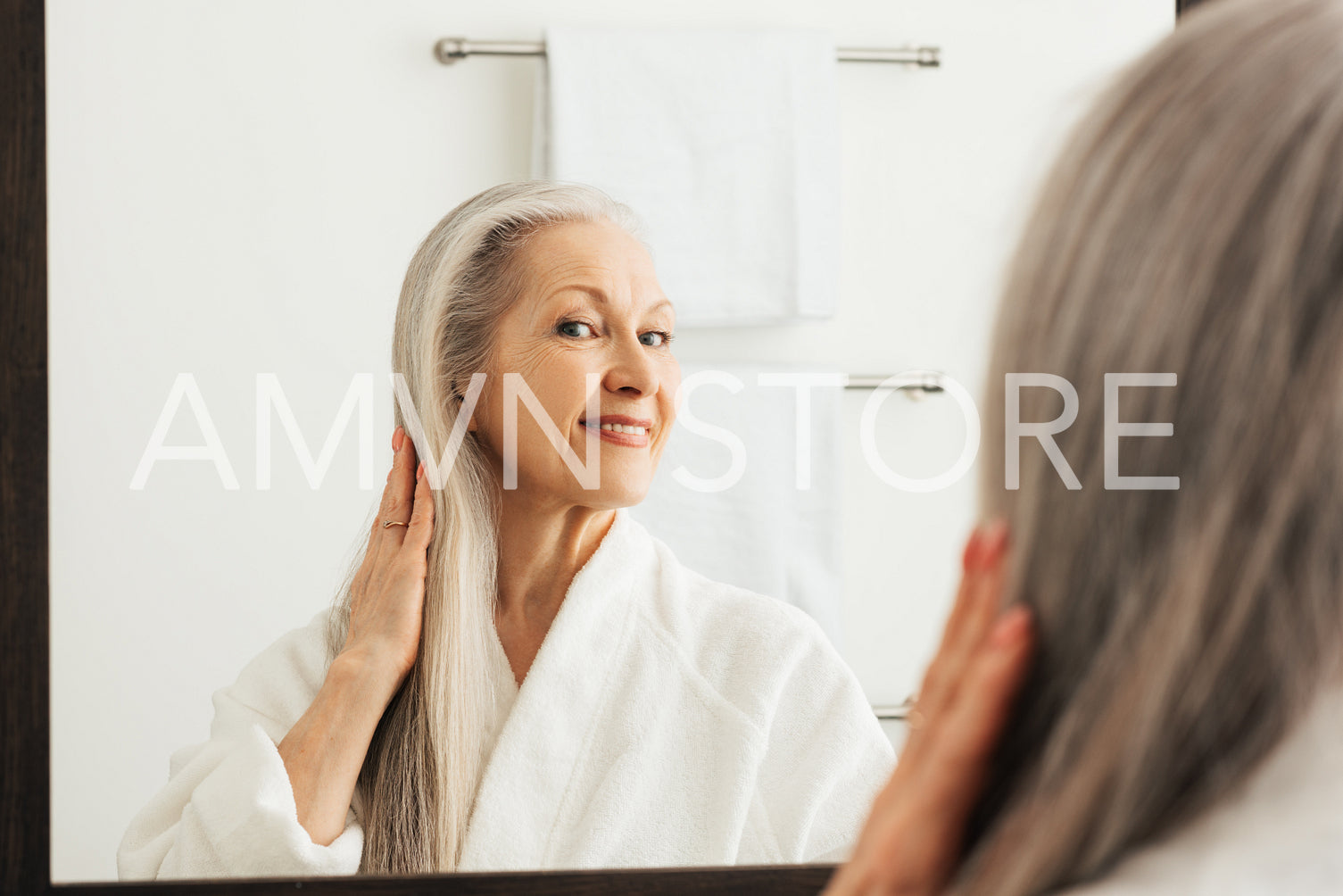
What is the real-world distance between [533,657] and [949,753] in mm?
495

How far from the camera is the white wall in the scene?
79 centimetres

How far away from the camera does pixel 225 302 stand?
2.60 ft

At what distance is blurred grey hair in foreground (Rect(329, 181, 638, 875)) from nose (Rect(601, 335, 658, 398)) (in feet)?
0.28

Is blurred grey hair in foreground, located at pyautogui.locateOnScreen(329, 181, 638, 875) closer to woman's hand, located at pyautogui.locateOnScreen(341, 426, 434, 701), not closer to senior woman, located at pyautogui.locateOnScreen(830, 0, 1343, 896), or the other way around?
woman's hand, located at pyautogui.locateOnScreen(341, 426, 434, 701)

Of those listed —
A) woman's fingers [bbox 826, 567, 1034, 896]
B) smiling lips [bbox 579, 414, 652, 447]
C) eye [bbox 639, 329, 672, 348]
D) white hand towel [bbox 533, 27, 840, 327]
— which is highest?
white hand towel [bbox 533, 27, 840, 327]

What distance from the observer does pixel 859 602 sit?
0.82 m

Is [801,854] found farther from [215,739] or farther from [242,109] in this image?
[242,109]

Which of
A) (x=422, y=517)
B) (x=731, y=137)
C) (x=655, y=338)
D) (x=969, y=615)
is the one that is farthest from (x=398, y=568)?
(x=969, y=615)

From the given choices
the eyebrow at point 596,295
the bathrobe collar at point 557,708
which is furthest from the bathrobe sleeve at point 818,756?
the eyebrow at point 596,295

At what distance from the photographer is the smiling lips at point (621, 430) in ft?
2.61

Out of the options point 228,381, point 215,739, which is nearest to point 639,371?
point 228,381

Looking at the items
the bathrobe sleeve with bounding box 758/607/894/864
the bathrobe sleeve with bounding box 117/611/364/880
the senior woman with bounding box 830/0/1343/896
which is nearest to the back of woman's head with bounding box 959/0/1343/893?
the senior woman with bounding box 830/0/1343/896

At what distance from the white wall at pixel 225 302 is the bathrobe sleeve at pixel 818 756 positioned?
28mm

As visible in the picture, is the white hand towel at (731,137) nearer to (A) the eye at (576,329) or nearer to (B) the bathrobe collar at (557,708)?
(A) the eye at (576,329)
